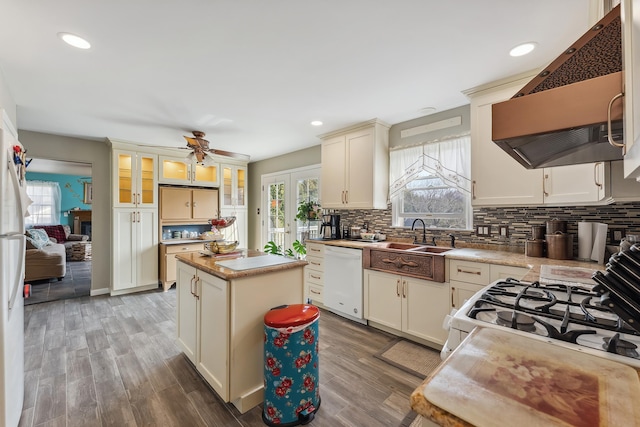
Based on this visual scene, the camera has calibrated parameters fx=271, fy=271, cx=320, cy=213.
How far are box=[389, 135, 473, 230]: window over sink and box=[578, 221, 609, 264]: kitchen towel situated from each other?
90 centimetres

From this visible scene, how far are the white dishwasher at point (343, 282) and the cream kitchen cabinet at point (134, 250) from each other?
3.16m

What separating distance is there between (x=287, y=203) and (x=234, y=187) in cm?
138

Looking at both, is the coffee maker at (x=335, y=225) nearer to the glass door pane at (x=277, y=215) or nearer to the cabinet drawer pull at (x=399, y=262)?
the cabinet drawer pull at (x=399, y=262)

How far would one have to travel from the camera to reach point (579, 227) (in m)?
2.21

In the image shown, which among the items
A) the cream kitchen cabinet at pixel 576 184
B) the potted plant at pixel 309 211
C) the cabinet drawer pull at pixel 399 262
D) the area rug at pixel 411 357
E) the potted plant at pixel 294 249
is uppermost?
the cream kitchen cabinet at pixel 576 184

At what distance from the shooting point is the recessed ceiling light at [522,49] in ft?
6.18

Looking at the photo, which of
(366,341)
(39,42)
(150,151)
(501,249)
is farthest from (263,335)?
(150,151)

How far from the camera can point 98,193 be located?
14.2 feet

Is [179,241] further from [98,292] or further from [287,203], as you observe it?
[287,203]

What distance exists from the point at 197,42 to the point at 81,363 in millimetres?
2885

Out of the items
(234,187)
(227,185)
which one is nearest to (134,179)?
(227,185)

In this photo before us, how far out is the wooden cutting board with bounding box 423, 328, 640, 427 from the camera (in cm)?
52

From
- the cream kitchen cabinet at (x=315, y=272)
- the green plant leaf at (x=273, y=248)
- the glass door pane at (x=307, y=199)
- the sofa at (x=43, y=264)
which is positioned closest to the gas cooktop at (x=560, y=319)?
the cream kitchen cabinet at (x=315, y=272)

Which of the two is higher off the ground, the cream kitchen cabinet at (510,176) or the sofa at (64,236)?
the cream kitchen cabinet at (510,176)
